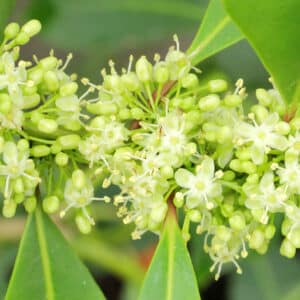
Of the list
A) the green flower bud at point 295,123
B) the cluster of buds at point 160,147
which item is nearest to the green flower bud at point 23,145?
the cluster of buds at point 160,147

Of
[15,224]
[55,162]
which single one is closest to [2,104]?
[55,162]

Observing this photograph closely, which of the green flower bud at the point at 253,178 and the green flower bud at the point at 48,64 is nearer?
the green flower bud at the point at 253,178

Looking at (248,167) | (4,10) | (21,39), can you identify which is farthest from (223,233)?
(4,10)

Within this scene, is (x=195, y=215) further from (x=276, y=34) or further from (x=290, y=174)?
(x=276, y=34)

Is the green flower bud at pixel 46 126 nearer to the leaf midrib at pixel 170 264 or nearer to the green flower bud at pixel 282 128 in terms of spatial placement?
the leaf midrib at pixel 170 264

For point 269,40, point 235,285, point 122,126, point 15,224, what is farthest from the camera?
point 235,285

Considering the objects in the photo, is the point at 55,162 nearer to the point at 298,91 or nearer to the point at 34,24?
the point at 34,24
